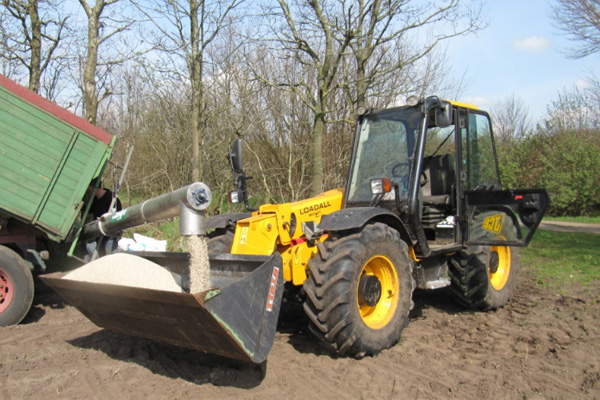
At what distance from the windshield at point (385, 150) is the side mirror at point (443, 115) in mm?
286

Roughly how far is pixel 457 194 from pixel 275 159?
7.73 meters

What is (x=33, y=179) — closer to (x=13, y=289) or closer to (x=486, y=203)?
(x=13, y=289)

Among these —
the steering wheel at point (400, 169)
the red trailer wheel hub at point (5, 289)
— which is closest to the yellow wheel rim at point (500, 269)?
the steering wheel at point (400, 169)

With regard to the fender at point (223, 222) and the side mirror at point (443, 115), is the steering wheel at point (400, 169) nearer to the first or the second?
the side mirror at point (443, 115)

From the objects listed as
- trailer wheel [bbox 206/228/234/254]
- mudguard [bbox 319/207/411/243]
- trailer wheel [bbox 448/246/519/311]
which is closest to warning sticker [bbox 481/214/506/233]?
trailer wheel [bbox 448/246/519/311]

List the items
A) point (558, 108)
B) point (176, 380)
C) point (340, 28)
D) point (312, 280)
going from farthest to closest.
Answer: point (558, 108), point (340, 28), point (312, 280), point (176, 380)

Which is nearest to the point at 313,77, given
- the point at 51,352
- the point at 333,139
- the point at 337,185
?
the point at 333,139

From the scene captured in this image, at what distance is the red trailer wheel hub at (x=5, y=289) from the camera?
600 cm

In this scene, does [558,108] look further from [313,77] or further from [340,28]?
[340,28]

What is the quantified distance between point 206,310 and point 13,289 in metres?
3.74

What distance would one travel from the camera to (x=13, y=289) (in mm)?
6012

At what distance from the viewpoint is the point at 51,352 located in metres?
4.80

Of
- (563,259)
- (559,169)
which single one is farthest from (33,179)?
(559,169)

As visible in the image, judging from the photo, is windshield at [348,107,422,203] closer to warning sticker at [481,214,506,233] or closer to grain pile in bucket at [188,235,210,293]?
warning sticker at [481,214,506,233]
